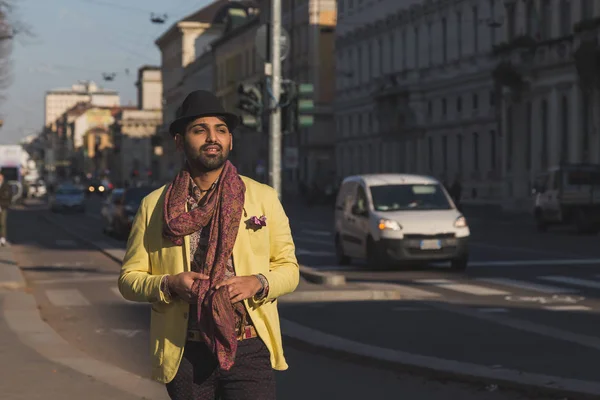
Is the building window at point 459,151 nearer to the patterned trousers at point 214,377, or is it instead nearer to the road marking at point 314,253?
the road marking at point 314,253

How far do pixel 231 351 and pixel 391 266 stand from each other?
20.5 m

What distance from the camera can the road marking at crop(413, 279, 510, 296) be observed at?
65.1ft

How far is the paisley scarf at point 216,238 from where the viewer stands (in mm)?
5387

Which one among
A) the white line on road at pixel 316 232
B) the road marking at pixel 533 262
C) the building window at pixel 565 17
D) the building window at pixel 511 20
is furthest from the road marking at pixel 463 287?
the building window at pixel 511 20

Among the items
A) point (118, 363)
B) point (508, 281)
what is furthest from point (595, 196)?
point (118, 363)

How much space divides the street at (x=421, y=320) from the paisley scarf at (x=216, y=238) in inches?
196

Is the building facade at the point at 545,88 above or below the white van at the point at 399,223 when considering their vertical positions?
above

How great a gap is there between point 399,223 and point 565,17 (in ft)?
115

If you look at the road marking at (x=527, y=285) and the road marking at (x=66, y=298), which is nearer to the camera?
the road marking at (x=66, y=298)

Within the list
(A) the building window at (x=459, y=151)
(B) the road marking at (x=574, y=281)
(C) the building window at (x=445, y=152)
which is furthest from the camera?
(C) the building window at (x=445, y=152)

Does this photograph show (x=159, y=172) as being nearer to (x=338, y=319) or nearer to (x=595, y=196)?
(x=595, y=196)

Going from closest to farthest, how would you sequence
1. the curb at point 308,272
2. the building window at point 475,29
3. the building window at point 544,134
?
1. the curb at point 308,272
2. the building window at point 544,134
3. the building window at point 475,29

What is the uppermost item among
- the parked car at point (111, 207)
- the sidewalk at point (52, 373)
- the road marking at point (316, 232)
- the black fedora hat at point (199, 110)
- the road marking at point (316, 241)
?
the black fedora hat at point (199, 110)

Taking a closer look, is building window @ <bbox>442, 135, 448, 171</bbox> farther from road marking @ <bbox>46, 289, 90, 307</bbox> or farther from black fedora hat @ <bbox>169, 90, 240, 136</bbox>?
black fedora hat @ <bbox>169, 90, 240, 136</bbox>
